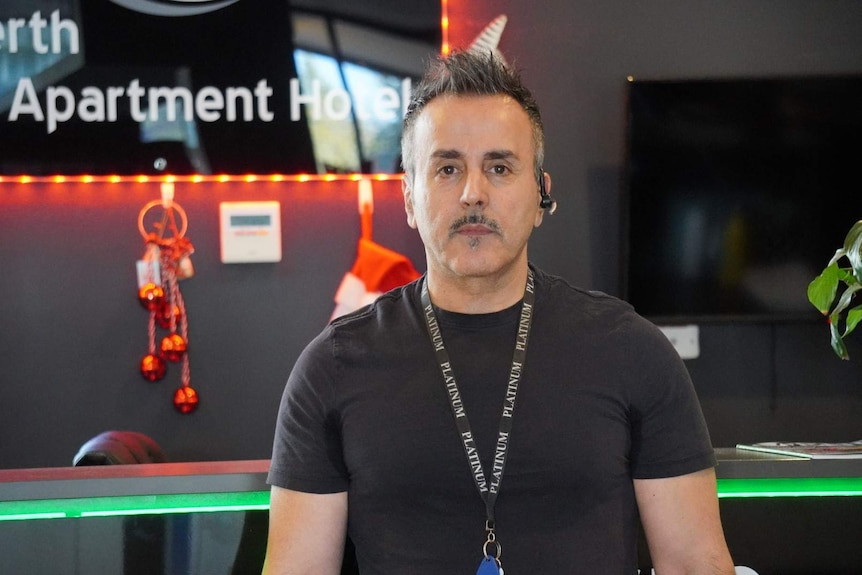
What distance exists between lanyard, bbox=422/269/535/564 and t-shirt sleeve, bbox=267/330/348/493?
17cm

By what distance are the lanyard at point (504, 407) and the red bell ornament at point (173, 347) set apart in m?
2.16

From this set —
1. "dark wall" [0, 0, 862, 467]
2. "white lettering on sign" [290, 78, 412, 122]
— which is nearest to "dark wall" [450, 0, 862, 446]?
"dark wall" [0, 0, 862, 467]

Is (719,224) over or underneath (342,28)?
underneath

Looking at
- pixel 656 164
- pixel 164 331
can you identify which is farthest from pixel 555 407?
pixel 164 331

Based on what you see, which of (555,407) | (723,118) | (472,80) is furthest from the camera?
(723,118)

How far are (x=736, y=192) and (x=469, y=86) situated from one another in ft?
7.17

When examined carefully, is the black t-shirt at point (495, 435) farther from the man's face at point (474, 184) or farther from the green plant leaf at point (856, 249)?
the green plant leaf at point (856, 249)

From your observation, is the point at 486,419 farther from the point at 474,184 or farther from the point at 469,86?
the point at 469,86

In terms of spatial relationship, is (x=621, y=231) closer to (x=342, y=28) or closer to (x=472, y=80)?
(x=342, y=28)

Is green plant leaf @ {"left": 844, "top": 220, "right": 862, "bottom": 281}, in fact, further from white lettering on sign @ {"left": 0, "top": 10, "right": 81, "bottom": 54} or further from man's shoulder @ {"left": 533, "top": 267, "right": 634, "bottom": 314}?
white lettering on sign @ {"left": 0, "top": 10, "right": 81, "bottom": 54}

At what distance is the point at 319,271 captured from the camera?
13.5 feet

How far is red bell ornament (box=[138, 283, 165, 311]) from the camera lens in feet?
12.7

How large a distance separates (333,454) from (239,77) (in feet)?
7.62

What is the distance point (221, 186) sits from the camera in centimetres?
404
